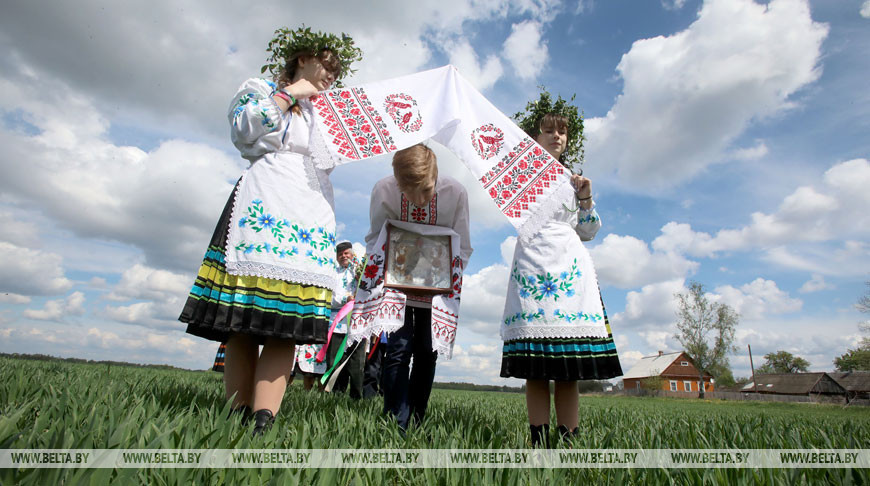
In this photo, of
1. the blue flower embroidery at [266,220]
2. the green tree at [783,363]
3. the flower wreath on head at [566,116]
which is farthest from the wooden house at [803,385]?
the blue flower embroidery at [266,220]

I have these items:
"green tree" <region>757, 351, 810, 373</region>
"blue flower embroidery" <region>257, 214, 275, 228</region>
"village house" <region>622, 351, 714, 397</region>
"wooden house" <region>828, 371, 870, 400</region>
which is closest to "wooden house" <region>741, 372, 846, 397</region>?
"wooden house" <region>828, 371, 870, 400</region>

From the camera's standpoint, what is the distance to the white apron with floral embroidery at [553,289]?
2.56 metres

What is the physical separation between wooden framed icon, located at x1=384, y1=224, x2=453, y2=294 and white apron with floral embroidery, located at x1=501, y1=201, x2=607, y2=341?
47cm

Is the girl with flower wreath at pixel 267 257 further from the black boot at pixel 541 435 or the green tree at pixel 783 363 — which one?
the green tree at pixel 783 363

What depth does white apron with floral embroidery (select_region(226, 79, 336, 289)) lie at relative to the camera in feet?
7.11

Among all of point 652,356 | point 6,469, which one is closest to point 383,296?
point 6,469

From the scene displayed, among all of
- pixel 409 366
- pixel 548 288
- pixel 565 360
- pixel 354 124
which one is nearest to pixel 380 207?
pixel 354 124

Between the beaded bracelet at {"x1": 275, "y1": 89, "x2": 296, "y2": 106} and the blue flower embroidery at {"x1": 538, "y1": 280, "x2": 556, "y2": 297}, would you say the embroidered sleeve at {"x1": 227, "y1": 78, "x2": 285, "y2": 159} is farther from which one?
the blue flower embroidery at {"x1": 538, "y1": 280, "x2": 556, "y2": 297}

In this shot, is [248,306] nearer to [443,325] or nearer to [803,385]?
[443,325]

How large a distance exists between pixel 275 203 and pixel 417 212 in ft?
3.27

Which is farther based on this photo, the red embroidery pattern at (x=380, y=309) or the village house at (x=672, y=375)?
the village house at (x=672, y=375)

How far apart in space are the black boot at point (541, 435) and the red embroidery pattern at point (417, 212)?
1486 mm

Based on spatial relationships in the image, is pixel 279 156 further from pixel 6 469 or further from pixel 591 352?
pixel 591 352

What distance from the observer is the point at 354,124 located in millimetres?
2705
